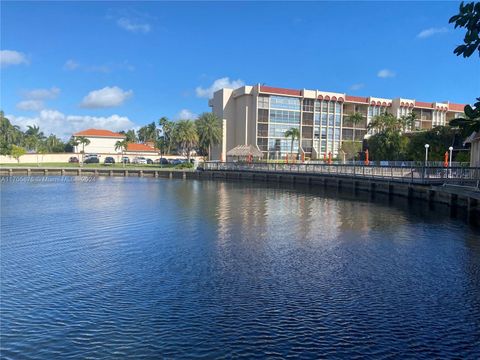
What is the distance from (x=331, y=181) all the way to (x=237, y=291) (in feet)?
133

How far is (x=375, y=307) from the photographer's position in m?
9.93

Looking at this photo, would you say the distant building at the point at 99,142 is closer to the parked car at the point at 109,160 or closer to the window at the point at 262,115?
the parked car at the point at 109,160

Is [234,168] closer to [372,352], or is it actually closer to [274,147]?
[274,147]

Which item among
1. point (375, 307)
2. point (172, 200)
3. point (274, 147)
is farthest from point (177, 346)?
point (274, 147)

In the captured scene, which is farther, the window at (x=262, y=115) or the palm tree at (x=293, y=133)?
the window at (x=262, y=115)

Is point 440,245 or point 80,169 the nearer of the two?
point 440,245

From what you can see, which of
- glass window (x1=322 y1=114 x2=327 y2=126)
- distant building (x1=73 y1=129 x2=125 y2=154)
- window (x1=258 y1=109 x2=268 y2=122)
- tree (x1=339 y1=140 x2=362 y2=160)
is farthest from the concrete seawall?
glass window (x1=322 y1=114 x2=327 y2=126)

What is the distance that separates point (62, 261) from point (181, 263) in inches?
152

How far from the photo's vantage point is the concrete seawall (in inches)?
1081

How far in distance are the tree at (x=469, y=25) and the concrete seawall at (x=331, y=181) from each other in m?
21.4

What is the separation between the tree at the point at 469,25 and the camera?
146 inches

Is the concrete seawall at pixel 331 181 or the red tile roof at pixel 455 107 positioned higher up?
the red tile roof at pixel 455 107

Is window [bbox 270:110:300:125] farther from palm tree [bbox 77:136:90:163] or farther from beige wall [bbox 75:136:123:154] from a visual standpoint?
palm tree [bbox 77:136:90:163]

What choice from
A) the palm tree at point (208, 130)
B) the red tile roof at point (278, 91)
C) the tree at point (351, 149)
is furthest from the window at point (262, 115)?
the tree at point (351, 149)
